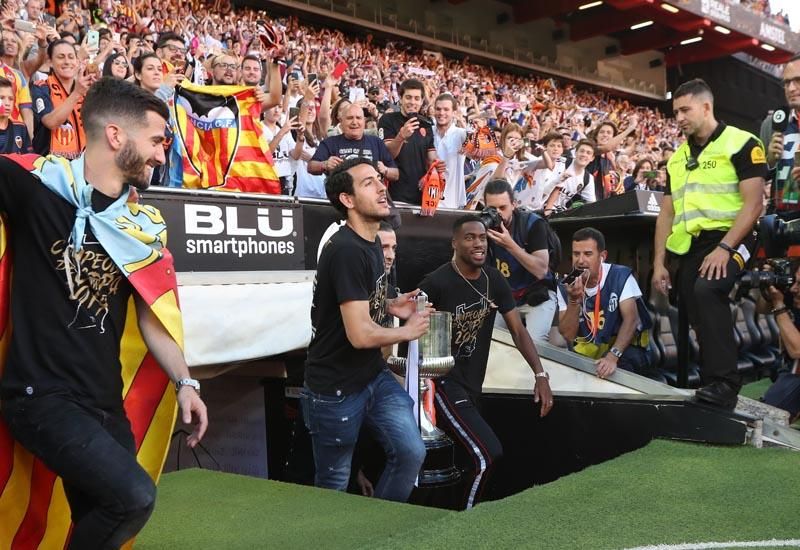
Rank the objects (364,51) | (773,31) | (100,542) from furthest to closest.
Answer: (773,31), (364,51), (100,542)

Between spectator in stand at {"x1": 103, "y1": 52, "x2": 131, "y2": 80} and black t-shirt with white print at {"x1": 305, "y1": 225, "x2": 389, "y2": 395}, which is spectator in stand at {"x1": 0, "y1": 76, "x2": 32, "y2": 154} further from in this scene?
black t-shirt with white print at {"x1": 305, "y1": 225, "x2": 389, "y2": 395}

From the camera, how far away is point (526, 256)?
5.71 metres

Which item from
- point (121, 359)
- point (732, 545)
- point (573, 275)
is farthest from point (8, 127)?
point (732, 545)

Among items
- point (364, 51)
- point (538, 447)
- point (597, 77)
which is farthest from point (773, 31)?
point (538, 447)

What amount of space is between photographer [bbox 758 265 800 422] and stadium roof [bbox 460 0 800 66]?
2224cm

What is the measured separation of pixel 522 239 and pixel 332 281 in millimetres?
2476

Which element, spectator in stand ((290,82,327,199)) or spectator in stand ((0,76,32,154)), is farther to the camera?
spectator in stand ((290,82,327,199))

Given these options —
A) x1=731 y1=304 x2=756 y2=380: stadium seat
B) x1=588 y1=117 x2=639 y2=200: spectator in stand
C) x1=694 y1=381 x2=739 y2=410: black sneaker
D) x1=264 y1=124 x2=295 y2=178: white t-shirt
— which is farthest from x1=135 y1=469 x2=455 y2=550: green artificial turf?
x1=588 y1=117 x2=639 y2=200: spectator in stand

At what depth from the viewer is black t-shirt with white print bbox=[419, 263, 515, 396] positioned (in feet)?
15.9

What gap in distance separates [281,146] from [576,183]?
3377 millimetres

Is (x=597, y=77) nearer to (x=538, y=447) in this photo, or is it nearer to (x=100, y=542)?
(x=538, y=447)

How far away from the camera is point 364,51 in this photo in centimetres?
1984

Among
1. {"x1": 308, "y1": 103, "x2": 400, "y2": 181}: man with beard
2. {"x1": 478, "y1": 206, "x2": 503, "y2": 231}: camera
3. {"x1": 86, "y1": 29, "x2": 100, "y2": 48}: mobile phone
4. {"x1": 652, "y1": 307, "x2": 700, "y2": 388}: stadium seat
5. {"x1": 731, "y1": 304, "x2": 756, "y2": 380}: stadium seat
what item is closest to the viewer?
{"x1": 478, "y1": 206, "x2": 503, "y2": 231}: camera

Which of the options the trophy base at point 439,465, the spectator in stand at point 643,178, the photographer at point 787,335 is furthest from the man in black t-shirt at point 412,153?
the spectator in stand at point 643,178
